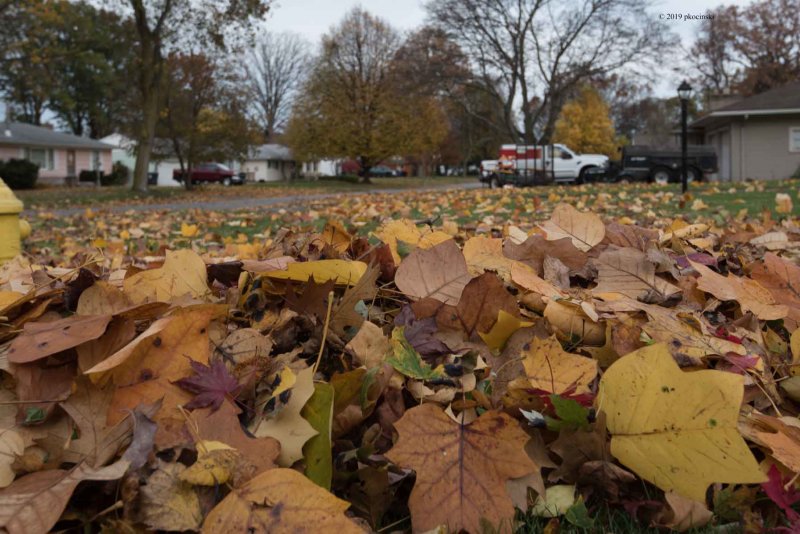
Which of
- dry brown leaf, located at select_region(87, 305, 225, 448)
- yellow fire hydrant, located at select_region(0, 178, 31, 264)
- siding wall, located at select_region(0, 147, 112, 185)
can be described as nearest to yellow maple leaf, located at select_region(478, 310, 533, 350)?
dry brown leaf, located at select_region(87, 305, 225, 448)

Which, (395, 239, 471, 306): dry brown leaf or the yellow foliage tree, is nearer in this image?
(395, 239, 471, 306): dry brown leaf

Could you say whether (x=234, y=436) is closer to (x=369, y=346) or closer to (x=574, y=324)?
(x=369, y=346)

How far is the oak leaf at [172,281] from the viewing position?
1654 millimetres

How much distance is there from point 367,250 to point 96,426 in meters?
1.09

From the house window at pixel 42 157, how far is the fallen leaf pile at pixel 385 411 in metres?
55.1

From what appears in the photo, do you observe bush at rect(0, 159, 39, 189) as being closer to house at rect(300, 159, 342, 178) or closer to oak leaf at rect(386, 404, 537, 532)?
house at rect(300, 159, 342, 178)

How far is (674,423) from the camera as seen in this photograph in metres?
1.14

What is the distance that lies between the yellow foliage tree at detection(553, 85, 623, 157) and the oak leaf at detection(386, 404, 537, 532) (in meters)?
56.9

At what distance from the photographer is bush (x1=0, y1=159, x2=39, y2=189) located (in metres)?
39.6

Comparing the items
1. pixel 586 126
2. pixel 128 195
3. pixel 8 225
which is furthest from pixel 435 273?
pixel 586 126

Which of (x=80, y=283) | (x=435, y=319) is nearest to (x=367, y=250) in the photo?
(x=435, y=319)

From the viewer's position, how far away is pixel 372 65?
1826 inches

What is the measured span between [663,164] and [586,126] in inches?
1183

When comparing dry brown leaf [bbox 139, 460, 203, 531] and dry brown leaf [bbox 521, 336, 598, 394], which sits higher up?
dry brown leaf [bbox 521, 336, 598, 394]
